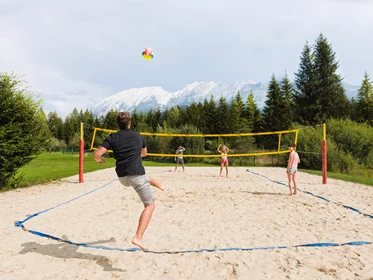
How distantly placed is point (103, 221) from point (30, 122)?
5.39 m

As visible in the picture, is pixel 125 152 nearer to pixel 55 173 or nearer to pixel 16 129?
pixel 16 129

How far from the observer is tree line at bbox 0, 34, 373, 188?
8414mm

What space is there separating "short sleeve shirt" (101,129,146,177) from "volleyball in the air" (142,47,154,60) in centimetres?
698

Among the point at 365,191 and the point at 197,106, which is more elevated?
the point at 197,106

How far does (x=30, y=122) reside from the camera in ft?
28.8

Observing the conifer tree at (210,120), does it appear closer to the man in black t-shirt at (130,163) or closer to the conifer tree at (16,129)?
the conifer tree at (16,129)

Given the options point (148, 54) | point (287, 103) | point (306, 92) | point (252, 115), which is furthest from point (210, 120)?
point (148, 54)

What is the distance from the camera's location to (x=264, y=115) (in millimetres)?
40094

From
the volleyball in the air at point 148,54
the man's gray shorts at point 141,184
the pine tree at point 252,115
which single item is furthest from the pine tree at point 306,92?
the man's gray shorts at point 141,184

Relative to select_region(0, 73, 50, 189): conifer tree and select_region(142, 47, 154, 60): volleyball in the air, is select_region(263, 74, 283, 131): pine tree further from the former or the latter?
select_region(0, 73, 50, 189): conifer tree

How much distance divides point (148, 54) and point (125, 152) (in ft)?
23.8

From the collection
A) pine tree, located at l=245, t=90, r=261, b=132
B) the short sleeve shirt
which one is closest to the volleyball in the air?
the short sleeve shirt

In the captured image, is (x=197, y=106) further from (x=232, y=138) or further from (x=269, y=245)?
(x=269, y=245)

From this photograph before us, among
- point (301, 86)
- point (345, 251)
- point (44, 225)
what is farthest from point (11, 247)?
point (301, 86)
